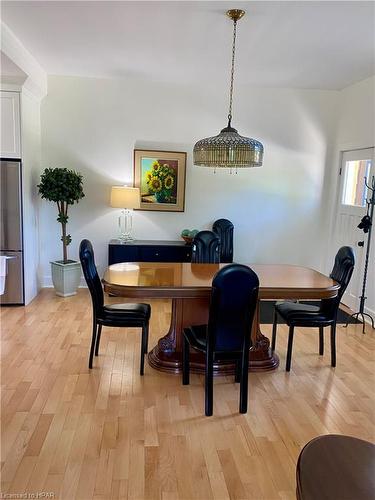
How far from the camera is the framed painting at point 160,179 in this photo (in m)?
5.18

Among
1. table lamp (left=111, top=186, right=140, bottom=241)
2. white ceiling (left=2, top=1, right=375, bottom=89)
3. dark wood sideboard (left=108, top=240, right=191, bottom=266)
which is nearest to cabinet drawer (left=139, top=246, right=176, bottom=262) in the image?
dark wood sideboard (left=108, top=240, right=191, bottom=266)

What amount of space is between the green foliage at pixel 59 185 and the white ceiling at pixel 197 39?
1.25 metres

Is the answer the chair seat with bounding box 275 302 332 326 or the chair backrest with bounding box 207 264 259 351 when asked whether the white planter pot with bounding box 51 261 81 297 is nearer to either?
the chair seat with bounding box 275 302 332 326

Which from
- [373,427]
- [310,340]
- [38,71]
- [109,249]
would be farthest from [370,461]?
[38,71]

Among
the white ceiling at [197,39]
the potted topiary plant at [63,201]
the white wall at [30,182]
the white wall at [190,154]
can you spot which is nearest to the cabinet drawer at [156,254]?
the white wall at [190,154]

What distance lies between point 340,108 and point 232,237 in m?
2.35

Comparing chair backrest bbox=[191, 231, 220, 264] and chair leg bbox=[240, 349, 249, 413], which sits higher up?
chair backrest bbox=[191, 231, 220, 264]

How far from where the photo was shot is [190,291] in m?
2.76

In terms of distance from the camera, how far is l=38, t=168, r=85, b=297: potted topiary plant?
4.61m

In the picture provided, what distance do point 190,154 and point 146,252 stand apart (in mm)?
1496

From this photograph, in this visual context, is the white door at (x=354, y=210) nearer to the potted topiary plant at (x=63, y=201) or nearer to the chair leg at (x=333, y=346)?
the chair leg at (x=333, y=346)

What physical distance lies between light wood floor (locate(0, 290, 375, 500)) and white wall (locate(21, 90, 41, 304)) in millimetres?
1148

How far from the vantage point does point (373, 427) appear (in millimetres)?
2457

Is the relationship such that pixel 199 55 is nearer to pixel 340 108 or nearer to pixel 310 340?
pixel 340 108
